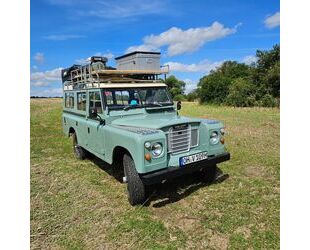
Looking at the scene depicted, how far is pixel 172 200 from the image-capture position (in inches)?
207

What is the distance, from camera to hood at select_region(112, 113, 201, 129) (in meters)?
5.04

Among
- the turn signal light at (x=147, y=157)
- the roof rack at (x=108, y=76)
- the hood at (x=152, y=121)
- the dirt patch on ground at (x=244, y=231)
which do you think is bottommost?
the dirt patch on ground at (x=244, y=231)

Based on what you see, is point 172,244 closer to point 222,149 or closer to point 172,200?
point 172,200

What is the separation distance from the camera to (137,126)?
534 cm

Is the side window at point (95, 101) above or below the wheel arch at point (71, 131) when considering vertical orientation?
above

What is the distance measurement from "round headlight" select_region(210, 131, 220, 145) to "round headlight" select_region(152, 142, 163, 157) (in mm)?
1236

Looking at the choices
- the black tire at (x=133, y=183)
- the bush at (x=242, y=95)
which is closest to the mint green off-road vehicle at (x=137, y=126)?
the black tire at (x=133, y=183)

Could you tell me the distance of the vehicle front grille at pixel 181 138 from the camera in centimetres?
502

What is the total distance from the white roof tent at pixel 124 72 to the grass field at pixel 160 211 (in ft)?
6.92

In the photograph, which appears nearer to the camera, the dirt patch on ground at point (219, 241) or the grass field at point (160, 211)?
the dirt patch on ground at point (219, 241)

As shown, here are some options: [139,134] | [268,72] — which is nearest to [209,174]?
[139,134]

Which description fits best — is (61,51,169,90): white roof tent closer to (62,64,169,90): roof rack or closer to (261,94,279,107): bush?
(62,64,169,90): roof rack

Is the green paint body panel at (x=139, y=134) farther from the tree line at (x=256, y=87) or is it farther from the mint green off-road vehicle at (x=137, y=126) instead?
the tree line at (x=256, y=87)

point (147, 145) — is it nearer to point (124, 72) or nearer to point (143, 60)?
point (124, 72)
